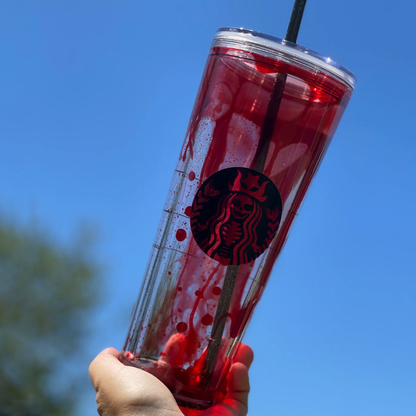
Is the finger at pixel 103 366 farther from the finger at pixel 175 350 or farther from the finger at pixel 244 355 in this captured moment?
the finger at pixel 244 355

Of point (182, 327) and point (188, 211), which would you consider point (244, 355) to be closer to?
point (182, 327)

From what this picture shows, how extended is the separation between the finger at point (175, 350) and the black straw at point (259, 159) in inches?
1.9

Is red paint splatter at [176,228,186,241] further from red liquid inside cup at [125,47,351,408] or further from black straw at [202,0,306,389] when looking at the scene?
black straw at [202,0,306,389]

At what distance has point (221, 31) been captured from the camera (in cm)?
115

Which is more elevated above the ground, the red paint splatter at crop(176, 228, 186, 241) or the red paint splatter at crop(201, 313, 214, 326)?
the red paint splatter at crop(176, 228, 186, 241)

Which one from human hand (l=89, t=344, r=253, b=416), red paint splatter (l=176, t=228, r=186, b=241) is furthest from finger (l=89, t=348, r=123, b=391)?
red paint splatter (l=176, t=228, r=186, b=241)

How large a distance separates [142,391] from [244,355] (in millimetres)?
236

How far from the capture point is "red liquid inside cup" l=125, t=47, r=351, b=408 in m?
1.08

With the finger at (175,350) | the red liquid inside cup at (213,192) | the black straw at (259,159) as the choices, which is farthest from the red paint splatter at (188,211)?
the finger at (175,350)

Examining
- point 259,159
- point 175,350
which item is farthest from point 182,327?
point 259,159

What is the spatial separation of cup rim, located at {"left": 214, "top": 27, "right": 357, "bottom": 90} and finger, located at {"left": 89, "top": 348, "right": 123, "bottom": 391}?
25.9 inches

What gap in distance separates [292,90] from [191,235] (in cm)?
32

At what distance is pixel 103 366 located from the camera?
1.14 m

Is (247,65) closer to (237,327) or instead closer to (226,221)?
(226,221)
